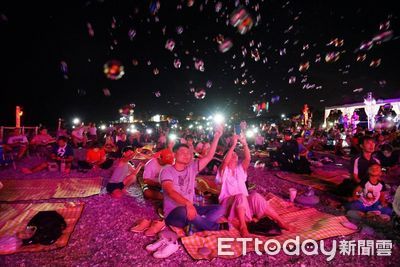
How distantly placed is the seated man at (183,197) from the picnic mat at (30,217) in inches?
65.1

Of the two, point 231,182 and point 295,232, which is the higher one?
point 231,182

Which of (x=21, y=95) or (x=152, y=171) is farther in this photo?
(x=21, y=95)

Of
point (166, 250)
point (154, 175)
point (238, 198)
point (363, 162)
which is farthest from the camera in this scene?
point (154, 175)

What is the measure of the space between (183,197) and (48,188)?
16.4ft

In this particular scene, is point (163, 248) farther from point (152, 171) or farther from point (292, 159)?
point (292, 159)

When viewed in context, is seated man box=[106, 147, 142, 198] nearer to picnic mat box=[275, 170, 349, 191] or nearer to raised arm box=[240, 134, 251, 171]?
raised arm box=[240, 134, 251, 171]

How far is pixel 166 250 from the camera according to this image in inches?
142

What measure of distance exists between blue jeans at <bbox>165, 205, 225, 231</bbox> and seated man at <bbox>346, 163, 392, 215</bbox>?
273 centimetres

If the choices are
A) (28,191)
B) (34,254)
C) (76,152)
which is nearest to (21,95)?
(76,152)

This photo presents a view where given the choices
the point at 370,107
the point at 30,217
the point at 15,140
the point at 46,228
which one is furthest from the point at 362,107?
the point at 46,228

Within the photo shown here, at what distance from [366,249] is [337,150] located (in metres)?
12.1

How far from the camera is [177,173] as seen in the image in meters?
4.08

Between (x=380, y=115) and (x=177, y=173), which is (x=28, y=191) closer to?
(x=177, y=173)

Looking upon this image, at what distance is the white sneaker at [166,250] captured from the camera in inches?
Result: 139
